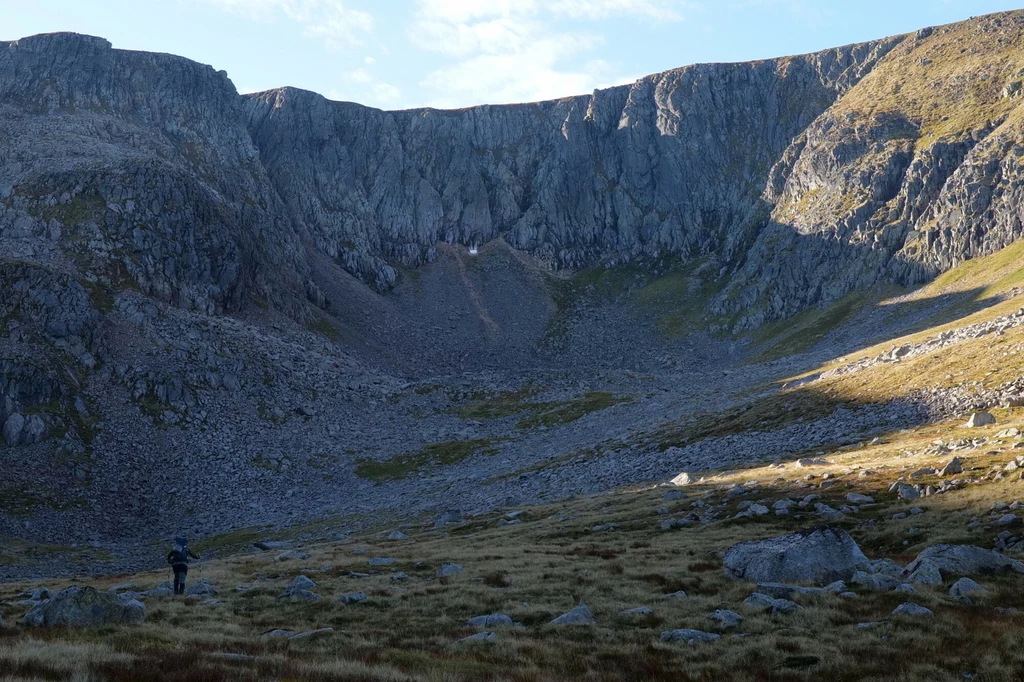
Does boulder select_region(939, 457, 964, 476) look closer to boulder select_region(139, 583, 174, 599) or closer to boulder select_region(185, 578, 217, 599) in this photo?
boulder select_region(185, 578, 217, 599)

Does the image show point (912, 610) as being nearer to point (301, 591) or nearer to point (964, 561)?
point (964, 561)

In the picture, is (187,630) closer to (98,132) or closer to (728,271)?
(98,132)

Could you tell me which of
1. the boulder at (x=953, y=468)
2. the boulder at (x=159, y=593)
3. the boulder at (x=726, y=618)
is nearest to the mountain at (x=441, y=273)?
the boulder at (x=953, y=468)

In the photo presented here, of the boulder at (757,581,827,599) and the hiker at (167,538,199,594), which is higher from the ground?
the hiker at (167,538,199,594)

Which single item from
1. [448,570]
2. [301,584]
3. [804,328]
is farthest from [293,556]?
[804,328]

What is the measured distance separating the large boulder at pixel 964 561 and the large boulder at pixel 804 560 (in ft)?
5.67

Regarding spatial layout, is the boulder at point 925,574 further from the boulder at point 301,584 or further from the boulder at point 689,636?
the boulder at point 301,584

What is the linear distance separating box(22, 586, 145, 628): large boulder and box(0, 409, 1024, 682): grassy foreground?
1091mm

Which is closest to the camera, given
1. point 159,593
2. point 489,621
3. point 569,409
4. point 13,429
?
point 489,621

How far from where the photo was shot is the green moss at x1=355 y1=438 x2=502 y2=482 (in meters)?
77.3

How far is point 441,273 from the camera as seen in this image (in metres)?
174

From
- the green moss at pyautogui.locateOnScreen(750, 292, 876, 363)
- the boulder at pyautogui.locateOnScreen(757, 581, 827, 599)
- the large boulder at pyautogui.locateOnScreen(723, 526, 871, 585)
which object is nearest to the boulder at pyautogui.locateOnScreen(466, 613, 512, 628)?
the boulder at pyautogui.locateOnScreen(757, 581, 827, 599)

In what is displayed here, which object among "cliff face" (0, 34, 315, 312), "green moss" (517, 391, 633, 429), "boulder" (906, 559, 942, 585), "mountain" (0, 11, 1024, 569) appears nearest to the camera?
"boulder" (906, 559, 942, 585)

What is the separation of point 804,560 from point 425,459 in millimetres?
59559
